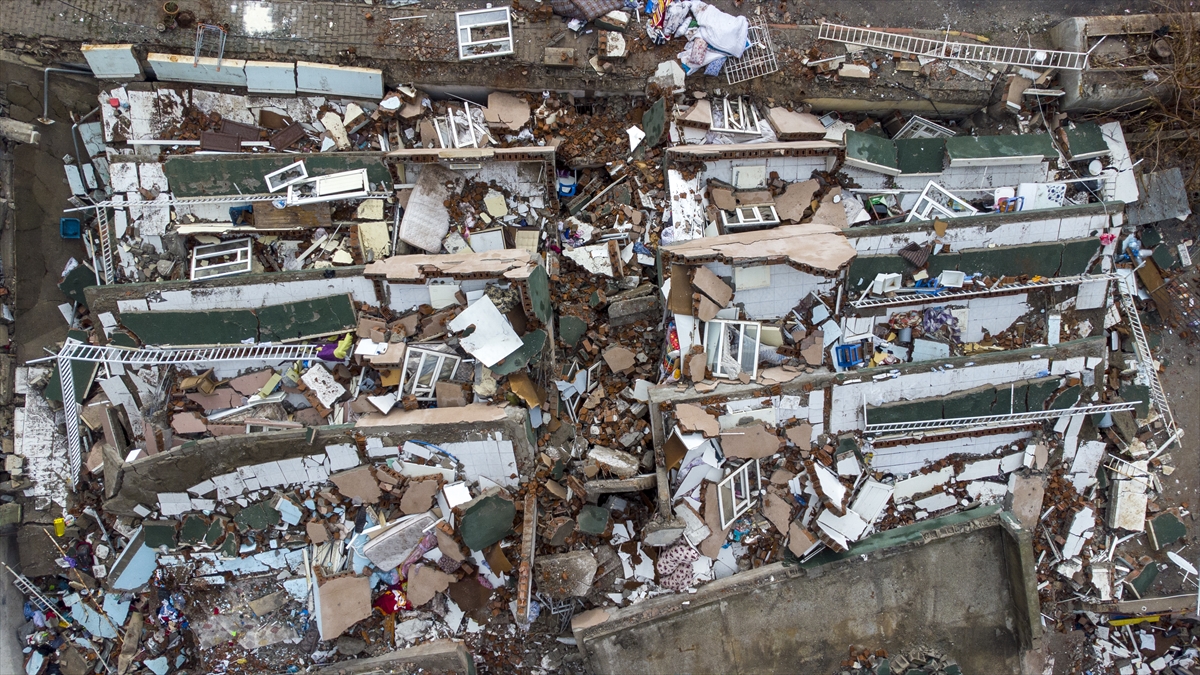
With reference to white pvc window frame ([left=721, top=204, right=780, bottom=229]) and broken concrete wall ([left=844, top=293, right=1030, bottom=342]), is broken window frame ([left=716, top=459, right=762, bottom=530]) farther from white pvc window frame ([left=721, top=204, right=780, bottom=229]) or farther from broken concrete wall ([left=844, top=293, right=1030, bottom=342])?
white pvc window frame ([left=721, top=204, right=780, bottom=229])

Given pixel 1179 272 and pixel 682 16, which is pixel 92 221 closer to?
pixel 682 16

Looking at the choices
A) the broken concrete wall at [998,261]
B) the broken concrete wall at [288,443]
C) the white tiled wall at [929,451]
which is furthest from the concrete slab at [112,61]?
the white tiled wall at [929,451]

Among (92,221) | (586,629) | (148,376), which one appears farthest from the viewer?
(92,221)

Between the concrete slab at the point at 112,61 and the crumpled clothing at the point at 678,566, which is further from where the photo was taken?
the concrete slab at the point at 112,61

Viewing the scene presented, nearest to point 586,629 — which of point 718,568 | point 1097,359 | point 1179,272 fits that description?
point 718,568

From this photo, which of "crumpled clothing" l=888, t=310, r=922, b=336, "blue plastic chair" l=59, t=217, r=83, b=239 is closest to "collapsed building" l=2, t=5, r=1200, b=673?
"crumpled clothing" l=888, t=310, r=922, b=336

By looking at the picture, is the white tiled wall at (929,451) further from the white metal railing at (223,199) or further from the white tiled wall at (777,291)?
the white metal railing at (223,199)

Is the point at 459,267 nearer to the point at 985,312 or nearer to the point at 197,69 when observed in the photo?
the point at 197,69
